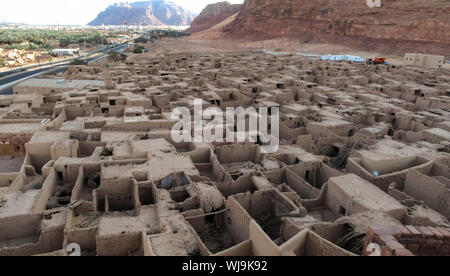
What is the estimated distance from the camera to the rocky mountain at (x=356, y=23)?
69.6m

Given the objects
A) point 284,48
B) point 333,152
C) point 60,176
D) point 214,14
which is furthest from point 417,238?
point 214,14

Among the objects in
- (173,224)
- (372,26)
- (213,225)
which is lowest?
(213,225)

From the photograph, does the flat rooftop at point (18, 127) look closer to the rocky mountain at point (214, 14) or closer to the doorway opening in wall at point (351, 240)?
the doorway opening in wall at point (351, 240)

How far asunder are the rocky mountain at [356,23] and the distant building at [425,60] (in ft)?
46.8

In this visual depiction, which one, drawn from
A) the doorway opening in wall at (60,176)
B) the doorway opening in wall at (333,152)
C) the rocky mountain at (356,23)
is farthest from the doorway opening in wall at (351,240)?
the rocky mountain at (356,23)

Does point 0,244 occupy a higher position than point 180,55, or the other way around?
point 180,55

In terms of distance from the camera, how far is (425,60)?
2189 inches

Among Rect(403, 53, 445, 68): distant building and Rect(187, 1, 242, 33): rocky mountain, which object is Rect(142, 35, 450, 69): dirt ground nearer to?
Rect(403, 53, 445, 68): distant building

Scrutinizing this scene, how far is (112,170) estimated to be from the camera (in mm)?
15688

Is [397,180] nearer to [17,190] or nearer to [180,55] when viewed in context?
[17,190]

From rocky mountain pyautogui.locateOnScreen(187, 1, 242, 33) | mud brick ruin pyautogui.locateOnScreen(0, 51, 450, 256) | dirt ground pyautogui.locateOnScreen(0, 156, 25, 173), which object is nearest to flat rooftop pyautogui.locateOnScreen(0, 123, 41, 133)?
mud brick ruin pyautogui.locateOnScreen(0, 51, 450, 256)

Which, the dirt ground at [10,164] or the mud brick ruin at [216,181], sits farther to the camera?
the dirt ground at [10,164]

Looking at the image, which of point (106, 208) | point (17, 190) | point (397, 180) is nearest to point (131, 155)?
point (106, 208)
